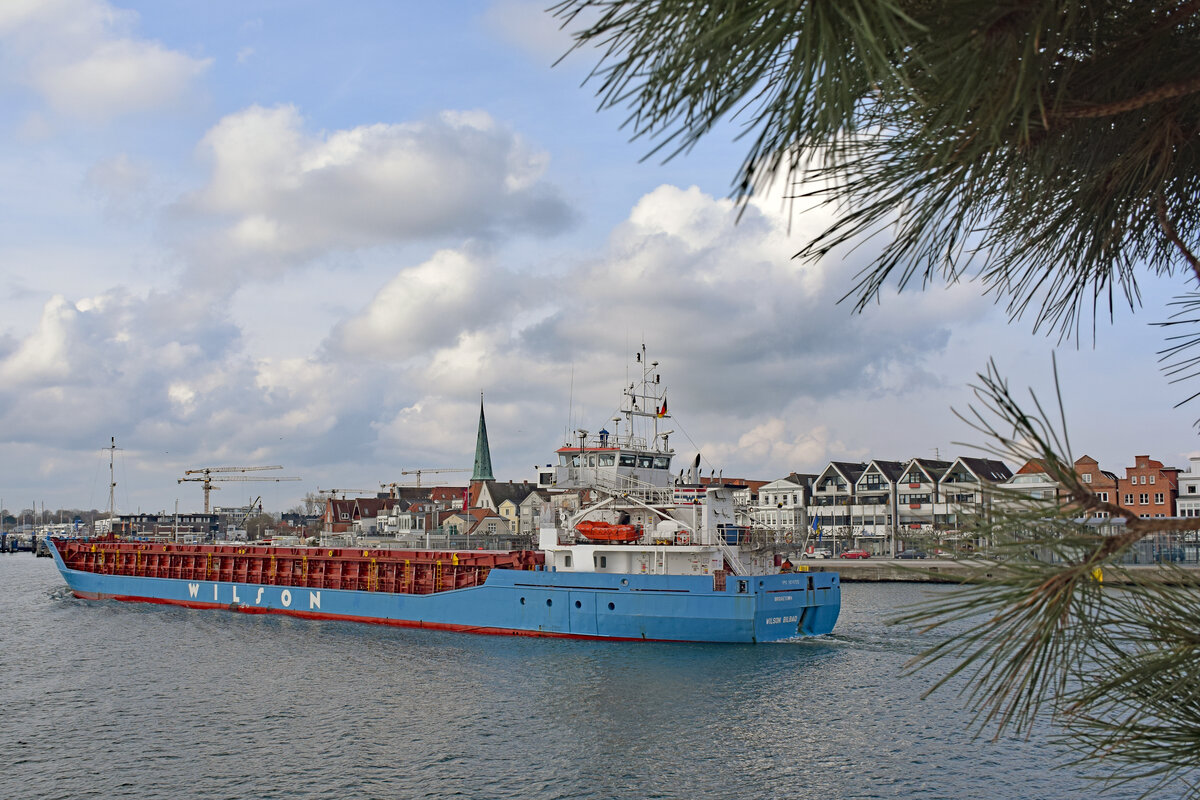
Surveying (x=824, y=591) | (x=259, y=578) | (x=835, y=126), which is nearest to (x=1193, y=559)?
(x=824, y=591)

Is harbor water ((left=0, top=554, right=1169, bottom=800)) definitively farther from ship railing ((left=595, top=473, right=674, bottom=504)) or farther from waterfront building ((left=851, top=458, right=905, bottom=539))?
waterfront building ((left=851, top=458, right=905, bottom=539))

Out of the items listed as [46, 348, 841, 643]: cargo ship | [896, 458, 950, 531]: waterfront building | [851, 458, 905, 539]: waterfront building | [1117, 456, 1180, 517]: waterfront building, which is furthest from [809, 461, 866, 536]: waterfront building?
[46, 348, 841, 643]: cargo ship

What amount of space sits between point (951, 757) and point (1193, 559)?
152 ft

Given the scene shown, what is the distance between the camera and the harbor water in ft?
42.5

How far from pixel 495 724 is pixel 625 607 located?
8.80 metres

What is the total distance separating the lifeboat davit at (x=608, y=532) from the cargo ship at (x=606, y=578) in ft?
0.11

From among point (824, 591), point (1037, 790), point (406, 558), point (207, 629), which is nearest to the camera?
point (1037, 790)

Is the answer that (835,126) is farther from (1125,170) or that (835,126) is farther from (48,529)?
(48,529)

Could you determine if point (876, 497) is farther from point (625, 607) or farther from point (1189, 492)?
point (625, 607)

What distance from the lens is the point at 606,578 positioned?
25.0 meters

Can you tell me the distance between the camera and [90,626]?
30.1m

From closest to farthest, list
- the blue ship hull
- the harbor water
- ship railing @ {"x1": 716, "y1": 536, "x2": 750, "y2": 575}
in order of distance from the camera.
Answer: the harbor water
the blue ship hull
ship railing @ {"x1": 716, "y1": 536, "x2": 750, "y2": 575}

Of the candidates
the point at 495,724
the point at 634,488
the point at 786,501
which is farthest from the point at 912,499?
the point at 495,724

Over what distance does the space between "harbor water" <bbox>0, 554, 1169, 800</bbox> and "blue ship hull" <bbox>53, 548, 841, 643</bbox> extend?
0.67 metres
